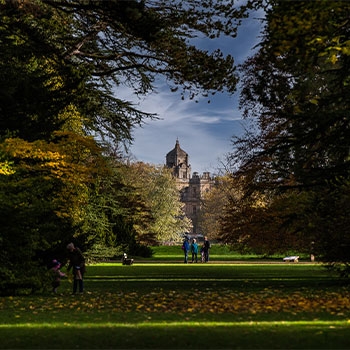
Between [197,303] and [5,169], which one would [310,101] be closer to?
[197,303]

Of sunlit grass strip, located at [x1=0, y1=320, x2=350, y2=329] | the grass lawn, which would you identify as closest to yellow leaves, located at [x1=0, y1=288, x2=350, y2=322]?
the grass lawn

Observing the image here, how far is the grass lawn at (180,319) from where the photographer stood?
9992 millimetres

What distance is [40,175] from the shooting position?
844 inches

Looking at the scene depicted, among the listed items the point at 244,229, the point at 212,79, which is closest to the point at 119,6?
the point at 212,79

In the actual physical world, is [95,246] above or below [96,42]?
below

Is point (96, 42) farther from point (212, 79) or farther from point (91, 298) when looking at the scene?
point (91, 298)

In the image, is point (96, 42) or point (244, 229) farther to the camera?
point (244, 229)

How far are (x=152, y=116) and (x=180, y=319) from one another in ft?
62.7

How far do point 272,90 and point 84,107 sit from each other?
855 cm

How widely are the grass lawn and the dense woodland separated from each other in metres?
2.17

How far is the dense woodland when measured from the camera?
55.6 ft

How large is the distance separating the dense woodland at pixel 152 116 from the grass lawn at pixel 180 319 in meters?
2.17

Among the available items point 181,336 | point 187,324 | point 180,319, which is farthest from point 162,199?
point 181,336

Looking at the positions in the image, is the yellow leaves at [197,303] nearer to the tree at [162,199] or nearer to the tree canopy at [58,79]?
the tree canopy at [58,79]
